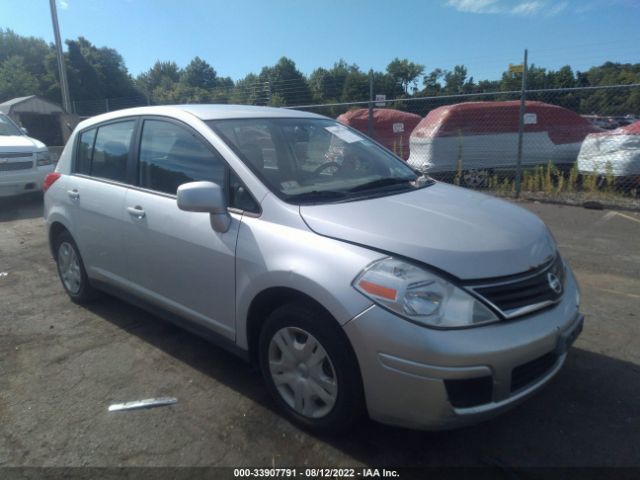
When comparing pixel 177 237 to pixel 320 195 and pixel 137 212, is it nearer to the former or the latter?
pixel 137 212

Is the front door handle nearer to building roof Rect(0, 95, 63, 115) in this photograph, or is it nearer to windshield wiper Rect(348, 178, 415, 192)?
windshield wiper Rect(348, 178, 415, 192)

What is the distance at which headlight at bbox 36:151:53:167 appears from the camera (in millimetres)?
9391

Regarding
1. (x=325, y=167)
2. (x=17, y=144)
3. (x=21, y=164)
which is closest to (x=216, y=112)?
(x=325, y=167)

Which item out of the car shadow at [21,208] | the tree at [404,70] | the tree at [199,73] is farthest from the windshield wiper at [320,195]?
the tree at [199,73]

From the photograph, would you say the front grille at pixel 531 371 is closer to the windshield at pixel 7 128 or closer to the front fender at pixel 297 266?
the front fender at pixel 297 266

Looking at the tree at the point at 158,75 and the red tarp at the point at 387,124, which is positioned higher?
the tree at the point at 158,75

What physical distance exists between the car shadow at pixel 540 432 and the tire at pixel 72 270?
5.50 ft

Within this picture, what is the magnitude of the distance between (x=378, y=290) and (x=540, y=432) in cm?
126

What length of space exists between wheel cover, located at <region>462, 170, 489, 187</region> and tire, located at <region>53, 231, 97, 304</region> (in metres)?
7.62

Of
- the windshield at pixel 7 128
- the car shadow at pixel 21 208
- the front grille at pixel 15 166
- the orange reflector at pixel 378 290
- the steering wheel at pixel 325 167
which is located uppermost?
the windshield at pixel 7 128

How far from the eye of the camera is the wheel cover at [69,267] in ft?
14.0

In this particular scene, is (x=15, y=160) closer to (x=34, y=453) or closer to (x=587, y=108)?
(x=34, y=453)

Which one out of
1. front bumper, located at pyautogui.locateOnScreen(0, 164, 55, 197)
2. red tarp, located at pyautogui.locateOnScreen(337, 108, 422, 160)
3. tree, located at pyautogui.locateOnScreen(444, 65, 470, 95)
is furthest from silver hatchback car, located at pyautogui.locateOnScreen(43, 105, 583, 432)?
tree, located at pyautogui.locateOnScreen(444, 65, 470, 95)

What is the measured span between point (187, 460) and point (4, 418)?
1.22 m
